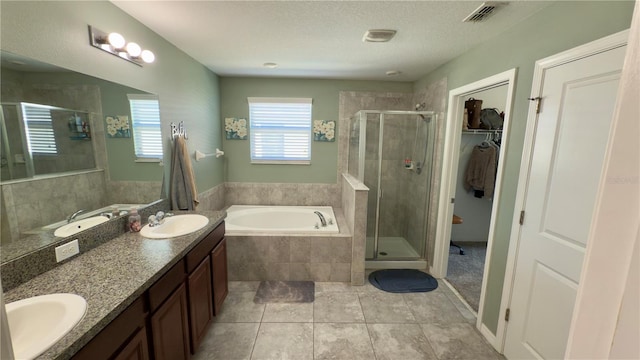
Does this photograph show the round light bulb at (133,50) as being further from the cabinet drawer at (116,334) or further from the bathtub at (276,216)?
the bathtub at (276,216)

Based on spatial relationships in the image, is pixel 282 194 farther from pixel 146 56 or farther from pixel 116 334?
pixel 116 334

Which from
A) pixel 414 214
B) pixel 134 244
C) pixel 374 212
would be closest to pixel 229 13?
pixel 134 244

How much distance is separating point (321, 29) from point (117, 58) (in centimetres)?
149

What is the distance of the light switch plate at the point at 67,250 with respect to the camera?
1340mm

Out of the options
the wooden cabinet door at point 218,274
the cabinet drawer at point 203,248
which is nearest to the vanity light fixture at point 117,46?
the cabinet drawer at point 203,248

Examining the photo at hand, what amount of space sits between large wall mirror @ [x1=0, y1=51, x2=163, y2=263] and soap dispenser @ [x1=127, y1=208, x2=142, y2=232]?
69mm

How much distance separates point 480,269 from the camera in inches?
126

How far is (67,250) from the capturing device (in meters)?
1.38

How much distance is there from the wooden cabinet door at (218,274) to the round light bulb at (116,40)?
5.20 feet

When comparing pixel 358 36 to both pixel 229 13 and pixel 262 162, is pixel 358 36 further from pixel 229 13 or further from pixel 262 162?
pixel 262 162

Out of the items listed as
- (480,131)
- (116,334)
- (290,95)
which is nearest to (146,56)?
(116,334)

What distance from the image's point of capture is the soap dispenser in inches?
72.8

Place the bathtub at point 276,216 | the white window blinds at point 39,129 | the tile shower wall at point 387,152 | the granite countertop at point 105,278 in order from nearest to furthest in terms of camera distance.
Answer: the granite countertop at point 105,278 → the white window blinds at point 39,129 → the tile shower wall at point 387,152 → the bathtub at point 276,216

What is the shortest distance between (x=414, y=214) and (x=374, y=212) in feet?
1.93
